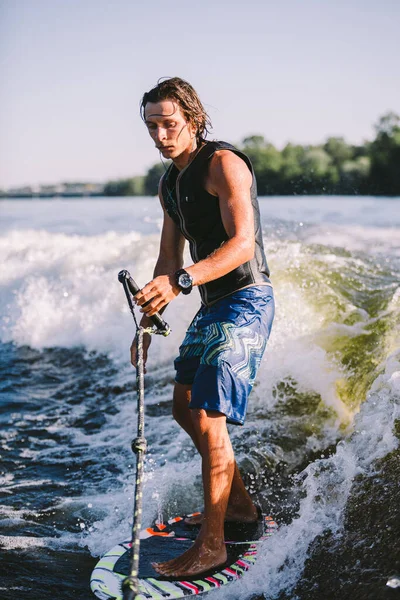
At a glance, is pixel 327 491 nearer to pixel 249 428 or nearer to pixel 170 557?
pixel 170 557

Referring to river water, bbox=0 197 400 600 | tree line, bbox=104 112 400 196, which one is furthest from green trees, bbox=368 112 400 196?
river water, bbox=0 197 400 600

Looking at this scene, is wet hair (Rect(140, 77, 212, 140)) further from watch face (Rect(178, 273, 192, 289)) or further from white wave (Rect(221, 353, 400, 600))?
white wave (Rect(221, 353, 400, 600))

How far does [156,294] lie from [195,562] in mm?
1371

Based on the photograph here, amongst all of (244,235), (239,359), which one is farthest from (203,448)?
(244,235)

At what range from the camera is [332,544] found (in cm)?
345

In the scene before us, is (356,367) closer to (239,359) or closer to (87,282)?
(239,359)

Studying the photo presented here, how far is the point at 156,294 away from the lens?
3.07 meters

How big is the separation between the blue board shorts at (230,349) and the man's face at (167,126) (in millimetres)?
861

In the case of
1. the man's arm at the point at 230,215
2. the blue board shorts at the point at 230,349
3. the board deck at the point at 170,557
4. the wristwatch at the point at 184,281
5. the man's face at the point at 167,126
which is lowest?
the board deck at the point at 170,557

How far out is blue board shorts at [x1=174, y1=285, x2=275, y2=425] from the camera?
3.36 meters

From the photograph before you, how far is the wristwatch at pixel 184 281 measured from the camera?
310cm

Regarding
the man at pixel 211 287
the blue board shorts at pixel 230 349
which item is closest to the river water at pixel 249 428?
the man at pixel 211 287

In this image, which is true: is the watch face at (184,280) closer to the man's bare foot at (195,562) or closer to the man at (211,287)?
the man at (211,287)

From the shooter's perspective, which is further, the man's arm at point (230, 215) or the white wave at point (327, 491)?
the white wave at point (327, 491)
